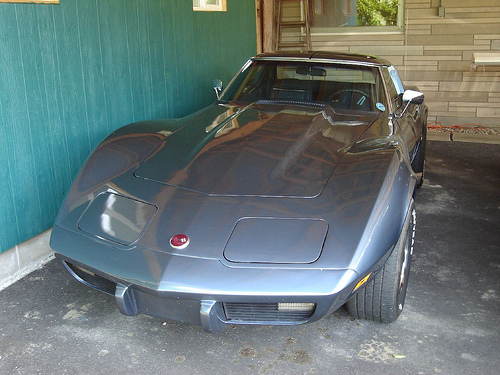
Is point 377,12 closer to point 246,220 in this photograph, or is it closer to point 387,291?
point 387,291

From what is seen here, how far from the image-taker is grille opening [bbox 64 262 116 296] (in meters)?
2.68

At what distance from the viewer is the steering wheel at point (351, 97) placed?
4016 mm

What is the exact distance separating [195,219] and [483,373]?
1.51m

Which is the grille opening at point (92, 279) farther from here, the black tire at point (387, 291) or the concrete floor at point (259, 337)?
the black tire at point (387, 291)

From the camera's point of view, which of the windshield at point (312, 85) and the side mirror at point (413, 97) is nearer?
the windshield at point (312, 85)

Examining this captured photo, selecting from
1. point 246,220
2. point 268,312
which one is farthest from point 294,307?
point 246,220

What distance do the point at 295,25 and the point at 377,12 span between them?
4.08 ft

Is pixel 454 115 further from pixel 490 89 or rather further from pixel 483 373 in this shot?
pixel 483 373

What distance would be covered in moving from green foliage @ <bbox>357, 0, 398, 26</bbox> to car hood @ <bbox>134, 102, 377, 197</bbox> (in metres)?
5.12

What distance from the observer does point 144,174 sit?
9.96 ft

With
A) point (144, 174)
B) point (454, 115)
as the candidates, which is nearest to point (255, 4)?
point (454, 115)

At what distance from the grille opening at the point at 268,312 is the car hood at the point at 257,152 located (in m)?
0.57

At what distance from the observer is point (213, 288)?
2.36m

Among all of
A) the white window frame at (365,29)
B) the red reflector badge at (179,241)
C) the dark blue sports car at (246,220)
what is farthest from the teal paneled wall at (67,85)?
the white window frame at (365,29)
